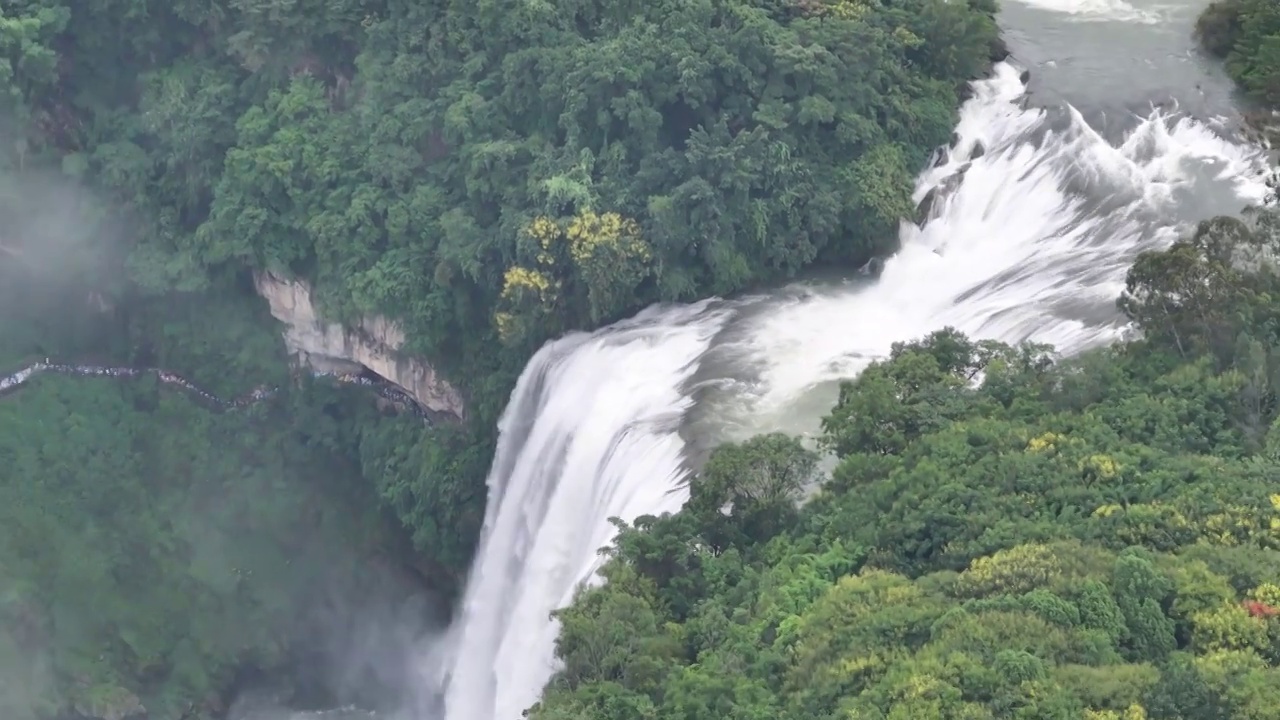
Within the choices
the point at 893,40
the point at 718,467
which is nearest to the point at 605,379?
the point at 718,467

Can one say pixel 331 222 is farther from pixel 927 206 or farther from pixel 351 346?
pixel 927 206

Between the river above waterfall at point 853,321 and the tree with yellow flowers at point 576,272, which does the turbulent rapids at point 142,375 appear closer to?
the tree with yellow flowers at point 576,272

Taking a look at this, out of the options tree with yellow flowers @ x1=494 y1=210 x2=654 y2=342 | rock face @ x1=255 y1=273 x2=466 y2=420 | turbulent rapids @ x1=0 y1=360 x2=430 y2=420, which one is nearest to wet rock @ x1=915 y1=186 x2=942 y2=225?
tree with yellow flowers @ x1=494 y1=210 x2=654 y2=342

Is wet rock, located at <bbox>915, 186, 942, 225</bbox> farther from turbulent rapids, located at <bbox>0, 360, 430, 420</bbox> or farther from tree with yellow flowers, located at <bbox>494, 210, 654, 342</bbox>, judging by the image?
turbulent rapids, located at <bbox>0, 360, 430, 420</bbox>

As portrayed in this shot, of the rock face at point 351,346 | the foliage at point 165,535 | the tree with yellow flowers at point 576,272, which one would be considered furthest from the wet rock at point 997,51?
the foliage at point 165,535

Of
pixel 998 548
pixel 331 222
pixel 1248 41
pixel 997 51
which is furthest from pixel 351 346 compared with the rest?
pixel 1248 41

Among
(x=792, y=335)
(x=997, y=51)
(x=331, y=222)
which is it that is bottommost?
(x=792, y=335)

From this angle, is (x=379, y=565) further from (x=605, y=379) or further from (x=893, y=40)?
(x=893, y=40)
